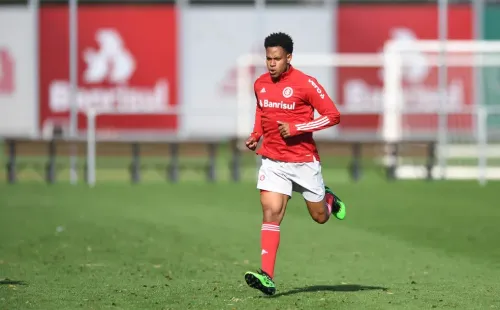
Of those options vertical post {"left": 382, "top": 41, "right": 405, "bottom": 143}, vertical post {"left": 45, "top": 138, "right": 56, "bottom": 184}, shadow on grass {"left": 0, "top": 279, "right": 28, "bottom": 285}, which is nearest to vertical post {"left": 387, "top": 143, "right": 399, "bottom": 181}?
vertical post {"left": 382, "top": 41, "right": 405, "bottom": 143}

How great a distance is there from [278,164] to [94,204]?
1063 centimetres

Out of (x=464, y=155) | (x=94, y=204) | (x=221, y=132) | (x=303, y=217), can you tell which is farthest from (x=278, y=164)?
(x=221, y=132)

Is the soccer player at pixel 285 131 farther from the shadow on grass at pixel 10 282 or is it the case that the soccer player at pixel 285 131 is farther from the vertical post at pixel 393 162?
the vertical post at pixel 393 162

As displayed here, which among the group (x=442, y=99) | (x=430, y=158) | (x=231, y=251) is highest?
(x=442, y=99)

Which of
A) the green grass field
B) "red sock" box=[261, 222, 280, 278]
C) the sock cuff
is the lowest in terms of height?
the green grass field

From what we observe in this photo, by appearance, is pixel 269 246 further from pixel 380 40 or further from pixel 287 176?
pixel 380 40

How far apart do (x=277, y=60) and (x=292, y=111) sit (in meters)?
0.45

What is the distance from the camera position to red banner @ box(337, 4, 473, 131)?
32500 millimetres

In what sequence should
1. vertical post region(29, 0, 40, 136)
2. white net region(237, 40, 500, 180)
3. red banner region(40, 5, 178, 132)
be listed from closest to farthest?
1. white net region(237, 40, 500, 180)
2. vertical post region(29, 0, 40, 136)
3. red banner region(40, 5, 178, 132)

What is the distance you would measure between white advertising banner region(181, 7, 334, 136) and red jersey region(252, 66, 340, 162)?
2309 cm

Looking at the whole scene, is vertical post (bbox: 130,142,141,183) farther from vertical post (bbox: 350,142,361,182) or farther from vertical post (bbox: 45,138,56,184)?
vertical post (bbox: 350,142,361,182)

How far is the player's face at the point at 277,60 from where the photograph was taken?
9617 millimetres

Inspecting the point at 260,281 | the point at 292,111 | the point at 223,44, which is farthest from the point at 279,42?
the point at 223,44

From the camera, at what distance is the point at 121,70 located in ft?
116
